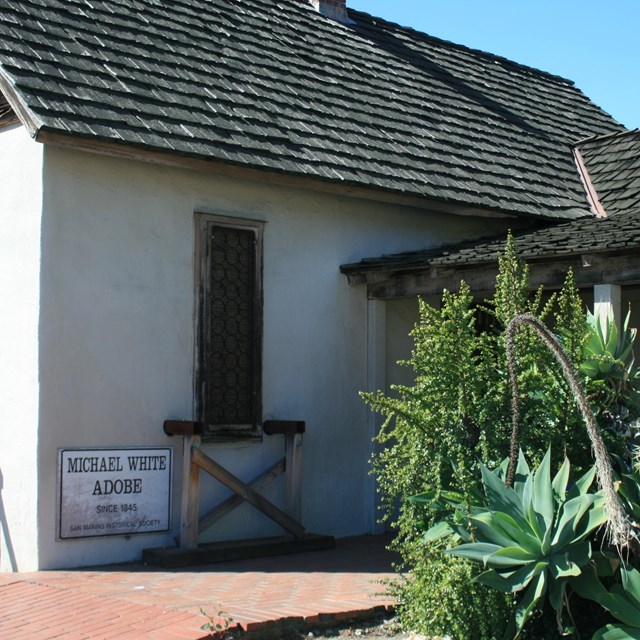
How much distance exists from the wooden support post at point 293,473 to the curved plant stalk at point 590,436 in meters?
3.89

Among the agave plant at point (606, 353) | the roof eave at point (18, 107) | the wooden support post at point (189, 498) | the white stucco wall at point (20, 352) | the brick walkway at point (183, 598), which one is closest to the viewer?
the brick walkway at point (183, 598)

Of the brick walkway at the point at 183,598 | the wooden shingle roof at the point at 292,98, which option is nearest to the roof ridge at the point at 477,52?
the wooden shingle roof at the point at 292,98

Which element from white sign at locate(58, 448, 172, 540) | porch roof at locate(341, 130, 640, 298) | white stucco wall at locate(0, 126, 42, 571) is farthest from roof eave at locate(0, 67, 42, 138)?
porch roof at locate(341, 130, 640, 298)

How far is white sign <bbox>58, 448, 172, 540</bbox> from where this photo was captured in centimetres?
853

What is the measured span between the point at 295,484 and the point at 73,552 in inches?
90.9

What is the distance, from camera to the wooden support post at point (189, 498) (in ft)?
29.6

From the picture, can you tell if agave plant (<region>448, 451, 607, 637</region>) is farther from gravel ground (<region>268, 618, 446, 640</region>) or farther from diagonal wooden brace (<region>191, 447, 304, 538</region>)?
diagonal wooden brace (<region>191, 447, 304, 538</region>)

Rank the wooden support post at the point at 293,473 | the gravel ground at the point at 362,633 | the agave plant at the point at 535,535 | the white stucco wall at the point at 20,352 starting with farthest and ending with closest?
1. the wooden support post at the point at 293,473
2. the white stucco wall at the point at 20,352
3. the gravel ground at the point at 362,633
4. the agave plant at the point at 535,535

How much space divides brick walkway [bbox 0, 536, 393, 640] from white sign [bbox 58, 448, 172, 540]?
0.40 meters

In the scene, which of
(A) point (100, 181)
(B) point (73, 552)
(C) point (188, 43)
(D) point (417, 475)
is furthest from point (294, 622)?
(C) point (188, 43)

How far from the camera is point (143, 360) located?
916 centimetres

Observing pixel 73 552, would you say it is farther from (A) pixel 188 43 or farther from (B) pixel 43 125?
(A) pixel 188 43

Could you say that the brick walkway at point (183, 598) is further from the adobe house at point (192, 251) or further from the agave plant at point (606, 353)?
the agave plant at point (606, 353)

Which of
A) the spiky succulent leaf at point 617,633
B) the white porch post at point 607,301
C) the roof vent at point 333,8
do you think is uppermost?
the roof vent at point 333,8
